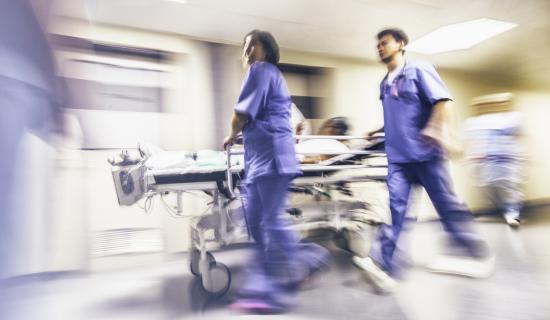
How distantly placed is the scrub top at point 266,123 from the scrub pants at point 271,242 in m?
0.04

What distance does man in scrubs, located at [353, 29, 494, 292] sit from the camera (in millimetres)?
1021

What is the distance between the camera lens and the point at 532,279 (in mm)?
1114

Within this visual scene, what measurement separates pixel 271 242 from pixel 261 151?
302 mm

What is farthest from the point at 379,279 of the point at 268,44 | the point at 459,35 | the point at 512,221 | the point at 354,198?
the point at 512,221

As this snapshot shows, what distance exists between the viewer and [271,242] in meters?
0.92

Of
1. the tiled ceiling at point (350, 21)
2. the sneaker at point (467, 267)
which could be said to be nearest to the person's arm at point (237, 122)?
the tiled ceiling at point (350, 21)

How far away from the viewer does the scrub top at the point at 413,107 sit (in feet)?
3.34

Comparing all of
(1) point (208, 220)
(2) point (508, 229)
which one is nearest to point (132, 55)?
(1) point (208, 220)

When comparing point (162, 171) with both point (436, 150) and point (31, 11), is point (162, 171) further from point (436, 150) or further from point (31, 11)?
point (436, 150)

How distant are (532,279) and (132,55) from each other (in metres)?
1.73

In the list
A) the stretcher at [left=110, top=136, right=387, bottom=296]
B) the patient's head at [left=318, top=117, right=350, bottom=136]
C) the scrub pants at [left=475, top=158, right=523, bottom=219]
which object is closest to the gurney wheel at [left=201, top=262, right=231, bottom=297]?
the stretcher at [left=110, top=136, right=387, bottom=296]

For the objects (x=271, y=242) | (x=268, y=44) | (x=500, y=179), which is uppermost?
(x=268, y=44)

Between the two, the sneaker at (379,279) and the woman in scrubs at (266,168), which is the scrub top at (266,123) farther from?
the sneaker at (379,279)

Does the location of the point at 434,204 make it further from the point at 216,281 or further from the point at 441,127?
the point at 216,281
